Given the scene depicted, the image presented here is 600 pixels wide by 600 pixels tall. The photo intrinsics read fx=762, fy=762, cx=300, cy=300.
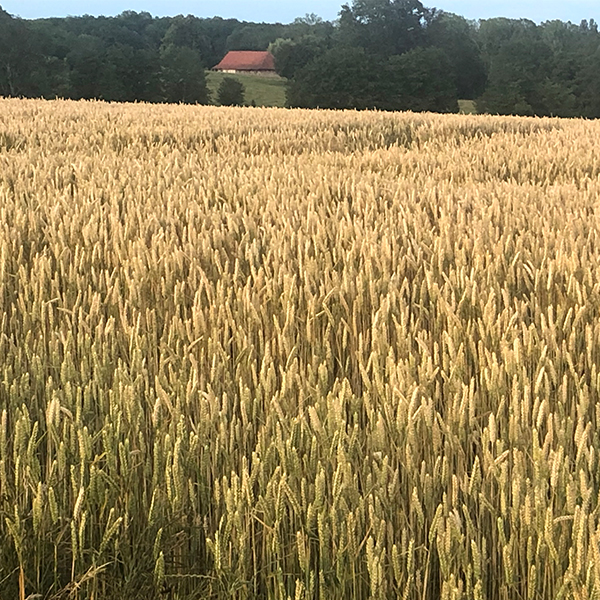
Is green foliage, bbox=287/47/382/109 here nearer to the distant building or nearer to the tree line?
the tree line

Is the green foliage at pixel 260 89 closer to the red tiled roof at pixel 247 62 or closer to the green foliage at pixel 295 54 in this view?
the green foliage at pixel 295 54

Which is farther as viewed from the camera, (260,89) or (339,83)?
(260,89)

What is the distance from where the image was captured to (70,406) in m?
1.62

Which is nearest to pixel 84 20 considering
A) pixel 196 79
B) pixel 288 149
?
pixel 196 79

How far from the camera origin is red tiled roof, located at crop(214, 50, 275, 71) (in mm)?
96500

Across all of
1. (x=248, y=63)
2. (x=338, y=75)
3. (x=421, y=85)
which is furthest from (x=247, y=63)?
(x=421, y=85)

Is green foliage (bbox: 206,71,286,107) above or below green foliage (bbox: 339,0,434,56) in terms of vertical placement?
below

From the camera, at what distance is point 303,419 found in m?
1.44

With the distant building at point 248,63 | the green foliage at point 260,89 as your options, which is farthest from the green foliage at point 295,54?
the distant building at point 248,63

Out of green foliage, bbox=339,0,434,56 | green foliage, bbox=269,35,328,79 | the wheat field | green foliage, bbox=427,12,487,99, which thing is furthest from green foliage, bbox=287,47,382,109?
the wheat field

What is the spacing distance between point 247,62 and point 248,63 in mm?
473

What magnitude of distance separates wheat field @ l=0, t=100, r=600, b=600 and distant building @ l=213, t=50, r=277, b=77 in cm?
9736

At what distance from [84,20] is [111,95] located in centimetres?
3247

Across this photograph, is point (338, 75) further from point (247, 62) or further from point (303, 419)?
point (247, 62)
